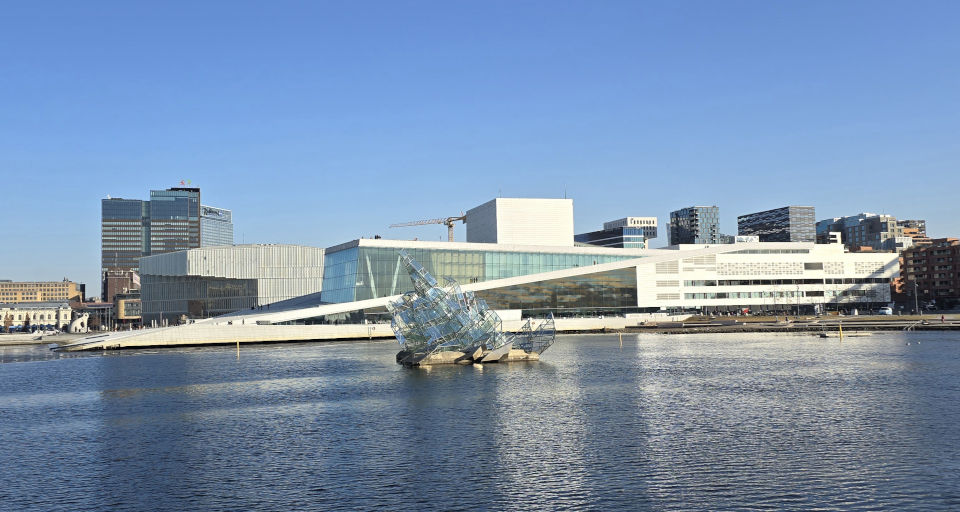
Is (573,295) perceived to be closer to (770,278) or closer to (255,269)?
(770,278)

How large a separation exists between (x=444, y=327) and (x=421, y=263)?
210 feet

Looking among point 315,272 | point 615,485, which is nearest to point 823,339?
point 615,485

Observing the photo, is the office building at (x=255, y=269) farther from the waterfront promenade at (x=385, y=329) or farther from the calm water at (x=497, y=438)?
the calm water at (x=497, y=438)

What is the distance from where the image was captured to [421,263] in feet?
473

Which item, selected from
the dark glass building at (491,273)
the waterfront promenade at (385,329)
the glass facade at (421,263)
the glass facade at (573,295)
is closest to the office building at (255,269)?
the dark glass building at (491,273)

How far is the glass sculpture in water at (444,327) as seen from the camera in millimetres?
Answer: 79750

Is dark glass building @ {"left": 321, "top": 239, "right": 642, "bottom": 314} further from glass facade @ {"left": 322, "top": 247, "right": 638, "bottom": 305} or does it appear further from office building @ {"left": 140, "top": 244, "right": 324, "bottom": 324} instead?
office building @ {"left": 140, "top": 244, "right": 324, "bottom": 324}

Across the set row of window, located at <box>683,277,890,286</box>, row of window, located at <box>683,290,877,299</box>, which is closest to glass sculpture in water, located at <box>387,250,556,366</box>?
row of window, located at <box>683,290,877,299</box>

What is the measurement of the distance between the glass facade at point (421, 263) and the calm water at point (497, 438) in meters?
62.9

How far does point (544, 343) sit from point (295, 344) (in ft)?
187

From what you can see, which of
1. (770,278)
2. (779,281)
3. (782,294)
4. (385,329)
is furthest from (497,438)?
(779,281)

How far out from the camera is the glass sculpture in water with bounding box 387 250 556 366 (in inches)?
3140

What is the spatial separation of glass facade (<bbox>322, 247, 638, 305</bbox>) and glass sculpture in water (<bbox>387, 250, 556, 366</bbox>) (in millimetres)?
57056

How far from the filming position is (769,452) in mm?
36500
